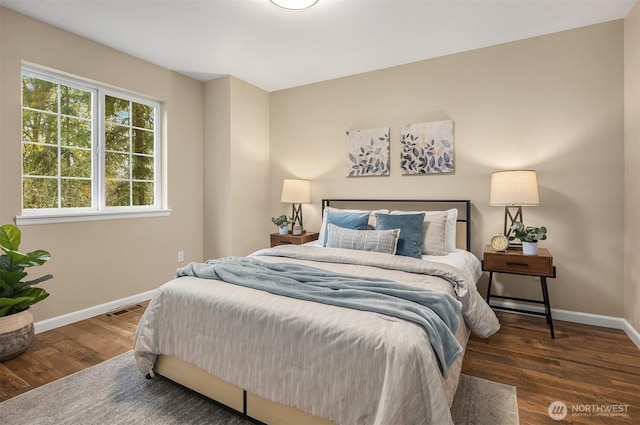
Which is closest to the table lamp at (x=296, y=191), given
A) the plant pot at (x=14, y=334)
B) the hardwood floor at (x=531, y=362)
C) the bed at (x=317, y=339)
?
the bed at (x=317, y=339)

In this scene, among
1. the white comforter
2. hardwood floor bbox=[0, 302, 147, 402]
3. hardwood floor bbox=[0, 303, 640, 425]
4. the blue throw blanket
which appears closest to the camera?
the white comforter

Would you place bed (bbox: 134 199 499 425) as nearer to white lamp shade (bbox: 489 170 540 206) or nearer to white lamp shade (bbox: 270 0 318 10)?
white lamp shade (bbox: 489 170 540 206)

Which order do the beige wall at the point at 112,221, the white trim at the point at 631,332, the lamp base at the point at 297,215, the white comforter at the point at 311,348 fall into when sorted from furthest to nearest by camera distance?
the lamp base at the point at 297,215 < the beige wall at the point at 112,221 < the white trim at the point at 631,332 < the white comforter at the point at 311,348

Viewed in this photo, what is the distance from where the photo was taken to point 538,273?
2582 mm

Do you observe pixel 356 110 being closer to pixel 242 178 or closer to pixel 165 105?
pixel 242 178

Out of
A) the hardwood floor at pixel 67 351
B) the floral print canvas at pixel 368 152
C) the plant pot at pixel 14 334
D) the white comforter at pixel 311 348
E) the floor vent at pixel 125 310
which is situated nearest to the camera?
the white comforter at pixel 311 348

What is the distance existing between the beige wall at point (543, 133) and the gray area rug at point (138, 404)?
5.33ft

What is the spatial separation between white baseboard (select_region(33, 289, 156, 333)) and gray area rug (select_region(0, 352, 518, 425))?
0.99 metres

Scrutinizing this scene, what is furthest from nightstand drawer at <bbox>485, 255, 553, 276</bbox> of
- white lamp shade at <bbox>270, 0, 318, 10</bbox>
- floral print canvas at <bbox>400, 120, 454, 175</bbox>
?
white lamp shade at <bbox>270, 0, 318, 10</bbox>

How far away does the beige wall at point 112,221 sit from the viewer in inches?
99.5

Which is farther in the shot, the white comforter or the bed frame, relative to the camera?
the bed frame

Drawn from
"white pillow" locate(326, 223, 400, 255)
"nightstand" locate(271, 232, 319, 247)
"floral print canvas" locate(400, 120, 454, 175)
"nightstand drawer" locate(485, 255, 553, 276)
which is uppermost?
"floral print canvas" locate(400, 120, 454, 175)

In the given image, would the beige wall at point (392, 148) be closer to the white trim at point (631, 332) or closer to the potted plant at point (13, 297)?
the white trim at point (631, 332)

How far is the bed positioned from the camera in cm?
126
